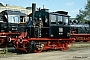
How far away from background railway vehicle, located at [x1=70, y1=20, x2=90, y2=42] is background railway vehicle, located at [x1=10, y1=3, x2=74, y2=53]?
29.9ft

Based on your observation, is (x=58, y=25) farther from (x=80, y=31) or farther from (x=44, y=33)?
(x=80, y=31)

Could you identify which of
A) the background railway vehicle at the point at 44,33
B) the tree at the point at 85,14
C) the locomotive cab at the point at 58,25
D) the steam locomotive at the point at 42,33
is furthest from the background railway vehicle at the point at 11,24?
the tree at the point at 85,14

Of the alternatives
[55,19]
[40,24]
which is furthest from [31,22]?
[55,19]

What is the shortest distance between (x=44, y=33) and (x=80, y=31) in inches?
546

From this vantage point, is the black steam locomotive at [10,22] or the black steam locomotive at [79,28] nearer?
the black steam locomotive at [10,22]

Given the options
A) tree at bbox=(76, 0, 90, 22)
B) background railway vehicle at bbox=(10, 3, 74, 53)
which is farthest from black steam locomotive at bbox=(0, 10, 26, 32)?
tree at bbox=(76, 0, 90, 22)

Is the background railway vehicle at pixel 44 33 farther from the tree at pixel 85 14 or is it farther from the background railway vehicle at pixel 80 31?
the tree at pixel 85 14

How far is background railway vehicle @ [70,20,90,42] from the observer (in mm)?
29766

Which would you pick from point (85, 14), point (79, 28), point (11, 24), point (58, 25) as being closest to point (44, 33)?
point (58, 25)

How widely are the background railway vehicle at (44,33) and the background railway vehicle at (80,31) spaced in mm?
9128

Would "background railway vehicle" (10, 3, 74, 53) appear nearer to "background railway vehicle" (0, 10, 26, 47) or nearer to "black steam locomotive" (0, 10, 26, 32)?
"background railway vehicle" (0, 10, 26, 47)

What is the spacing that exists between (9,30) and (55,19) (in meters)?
5.09

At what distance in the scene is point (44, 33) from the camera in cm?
1925

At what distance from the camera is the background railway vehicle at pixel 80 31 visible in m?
29.8
